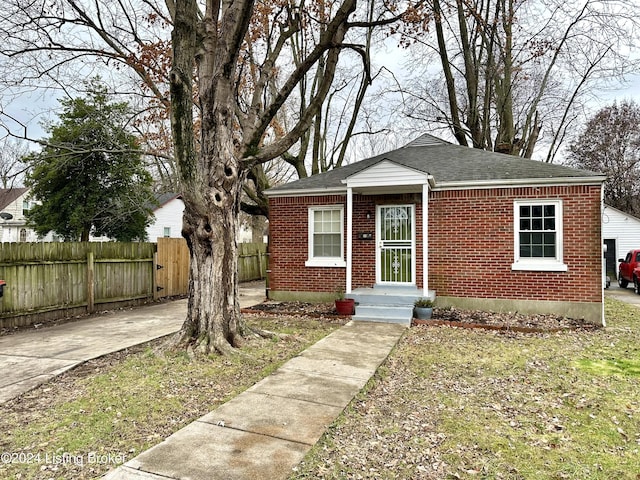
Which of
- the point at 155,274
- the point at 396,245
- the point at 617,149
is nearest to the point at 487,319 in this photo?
the point at 396,245

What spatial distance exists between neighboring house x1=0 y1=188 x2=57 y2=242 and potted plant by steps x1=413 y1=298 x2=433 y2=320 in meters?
28.2

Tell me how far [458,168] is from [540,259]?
3.04 meters

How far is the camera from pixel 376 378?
513cm

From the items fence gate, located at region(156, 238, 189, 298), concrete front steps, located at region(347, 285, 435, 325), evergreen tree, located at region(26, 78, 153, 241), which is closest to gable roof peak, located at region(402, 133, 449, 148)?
concrete front steps, located at region(347, 285, 435, 325)

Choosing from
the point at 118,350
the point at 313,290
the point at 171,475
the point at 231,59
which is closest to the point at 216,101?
the point at 231,59

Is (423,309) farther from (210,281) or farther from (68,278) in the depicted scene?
(68,278)

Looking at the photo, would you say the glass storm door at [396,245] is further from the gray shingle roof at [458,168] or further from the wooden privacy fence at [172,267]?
the wooden privacy fence at [172,267]

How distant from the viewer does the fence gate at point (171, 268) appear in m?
12.3

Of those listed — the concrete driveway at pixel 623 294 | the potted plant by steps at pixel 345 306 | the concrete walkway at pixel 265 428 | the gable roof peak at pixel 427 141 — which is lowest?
the concrete driveway at pixel 623 294

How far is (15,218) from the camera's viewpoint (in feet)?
95.8

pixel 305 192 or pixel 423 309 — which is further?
pixel 305 192

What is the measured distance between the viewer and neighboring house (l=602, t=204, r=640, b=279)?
20.1 metres

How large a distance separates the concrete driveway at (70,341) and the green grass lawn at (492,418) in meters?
4.07

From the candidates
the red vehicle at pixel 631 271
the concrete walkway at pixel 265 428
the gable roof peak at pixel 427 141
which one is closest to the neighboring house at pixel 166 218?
the gable roof peak at pixel 427 141
